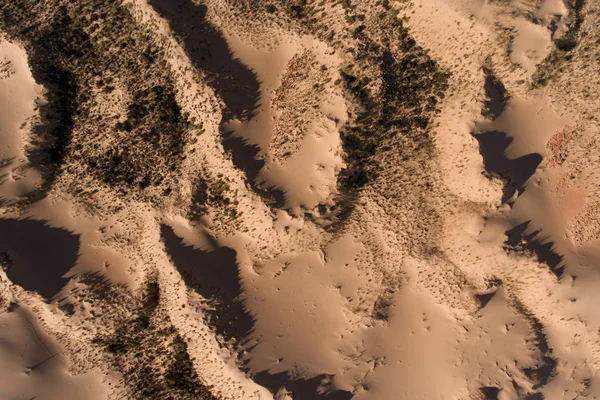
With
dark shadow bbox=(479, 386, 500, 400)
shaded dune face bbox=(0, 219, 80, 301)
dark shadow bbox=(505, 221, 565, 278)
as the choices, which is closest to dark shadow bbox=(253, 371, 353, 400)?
dark shadow bbox=(479, 386, 500, 400)

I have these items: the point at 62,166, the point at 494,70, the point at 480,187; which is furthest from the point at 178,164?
the point at 494,70

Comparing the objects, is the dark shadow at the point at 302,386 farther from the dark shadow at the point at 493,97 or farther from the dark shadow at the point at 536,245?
the dark shadow at the point at 493,97

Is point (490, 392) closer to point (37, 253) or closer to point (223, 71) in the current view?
point (223, 71)

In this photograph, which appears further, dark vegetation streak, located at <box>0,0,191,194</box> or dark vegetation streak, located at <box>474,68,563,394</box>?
dark vegetation streak, located at <box>0,0,191,194</box>

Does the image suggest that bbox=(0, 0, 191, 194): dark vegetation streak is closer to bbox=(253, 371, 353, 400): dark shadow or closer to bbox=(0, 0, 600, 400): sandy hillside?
bbox=(0, 0, 600, 400): sandy hillside

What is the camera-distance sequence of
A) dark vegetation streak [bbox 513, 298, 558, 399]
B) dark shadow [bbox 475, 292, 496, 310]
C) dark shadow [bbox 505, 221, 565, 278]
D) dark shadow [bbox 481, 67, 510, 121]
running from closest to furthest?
1. dark shadow [bbox 481, 67, 510, 121]
2. dark shadow [bbox 505, 221, 565, 278]
3. dark shadow [bbox 475, 292, 496, 310]
4. dark vegetation streak [bbox 513, 298, 558, 399]

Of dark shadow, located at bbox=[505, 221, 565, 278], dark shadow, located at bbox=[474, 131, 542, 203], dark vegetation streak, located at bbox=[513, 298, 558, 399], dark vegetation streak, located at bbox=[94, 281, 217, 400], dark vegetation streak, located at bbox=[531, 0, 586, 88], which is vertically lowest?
dark vegetation streak, located at bbox=[94, 281, 217, 400]
